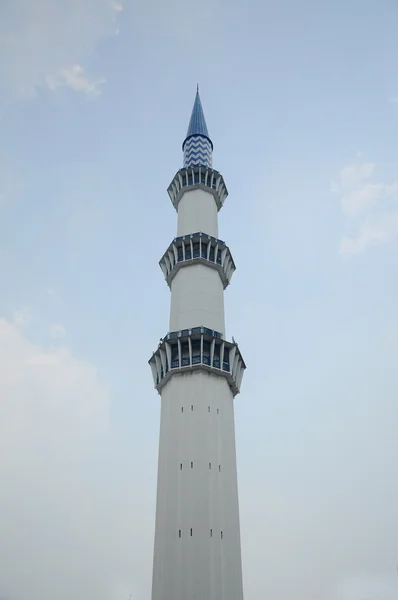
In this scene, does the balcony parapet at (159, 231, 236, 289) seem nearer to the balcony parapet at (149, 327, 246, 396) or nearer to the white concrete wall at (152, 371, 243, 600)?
the balcony parapet at (149, 327, 246, 396)

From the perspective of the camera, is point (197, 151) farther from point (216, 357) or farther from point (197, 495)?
point (197, 495)

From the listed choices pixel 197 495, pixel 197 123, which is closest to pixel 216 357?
pixel 197 495

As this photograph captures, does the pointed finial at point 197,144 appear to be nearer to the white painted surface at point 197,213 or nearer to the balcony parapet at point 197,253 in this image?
the white painted surface at point 197,213

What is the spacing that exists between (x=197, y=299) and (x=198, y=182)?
58.5 feet

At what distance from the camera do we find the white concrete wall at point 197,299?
50.8 m

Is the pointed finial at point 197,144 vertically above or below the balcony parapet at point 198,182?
above

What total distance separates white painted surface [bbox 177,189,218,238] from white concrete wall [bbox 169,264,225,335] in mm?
6006

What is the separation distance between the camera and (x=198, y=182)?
63.4m

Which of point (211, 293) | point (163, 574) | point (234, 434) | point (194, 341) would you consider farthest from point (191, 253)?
point (163, 574)

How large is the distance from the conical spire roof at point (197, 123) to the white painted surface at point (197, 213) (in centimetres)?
1212

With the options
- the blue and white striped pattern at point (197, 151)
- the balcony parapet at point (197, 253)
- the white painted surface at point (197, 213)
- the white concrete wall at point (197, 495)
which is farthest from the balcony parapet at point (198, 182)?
the white concrete wall at point (197, 495)

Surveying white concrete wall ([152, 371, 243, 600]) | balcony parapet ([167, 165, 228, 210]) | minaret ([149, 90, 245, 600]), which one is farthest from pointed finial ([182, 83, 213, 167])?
white concrete wall ([152, 371, 243, 600])

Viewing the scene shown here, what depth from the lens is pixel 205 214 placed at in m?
60.7

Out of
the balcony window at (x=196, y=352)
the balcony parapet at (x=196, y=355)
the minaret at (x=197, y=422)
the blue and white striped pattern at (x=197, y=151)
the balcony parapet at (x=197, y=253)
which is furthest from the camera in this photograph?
the blue and white striped pattern at (x=197, y=151)
